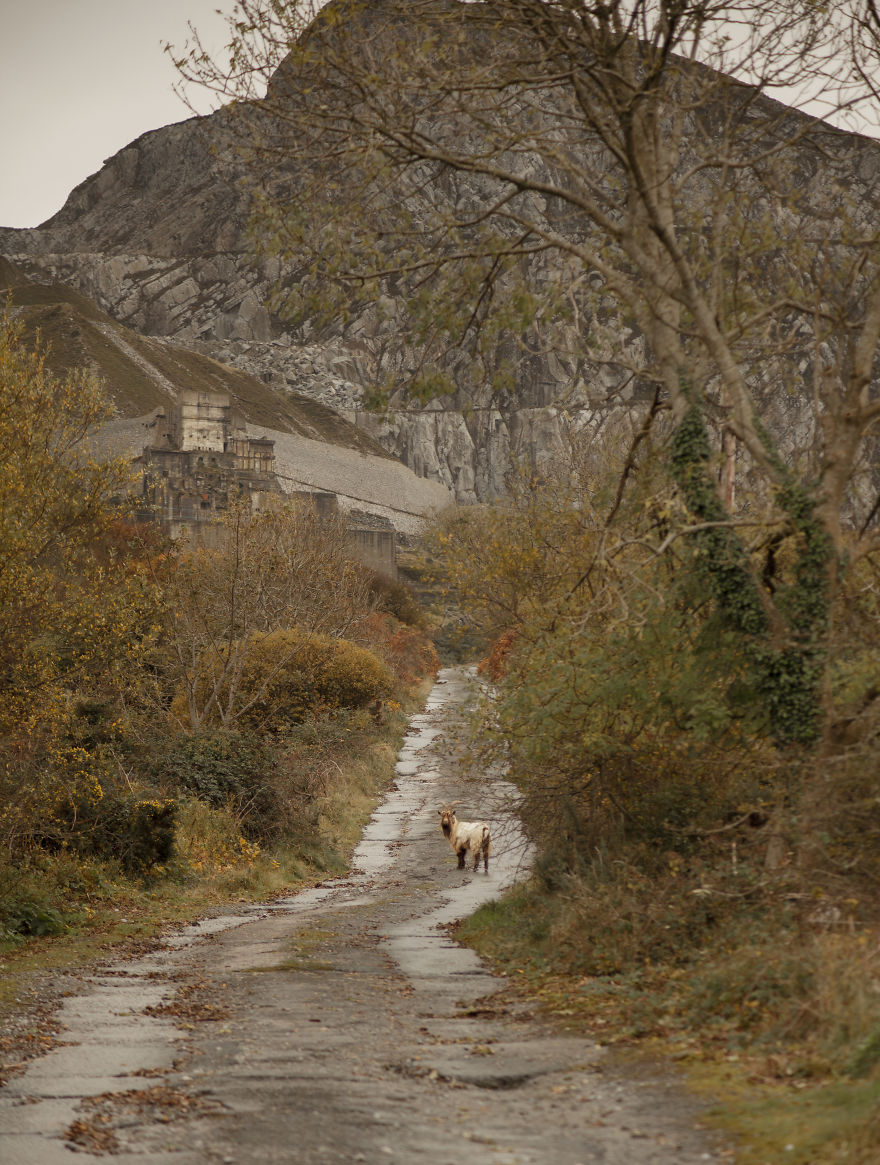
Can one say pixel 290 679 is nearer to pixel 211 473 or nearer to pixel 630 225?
pixel 630 225

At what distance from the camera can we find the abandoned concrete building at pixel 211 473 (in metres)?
85.1

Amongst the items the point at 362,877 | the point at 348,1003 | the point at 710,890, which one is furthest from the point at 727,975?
the point at 362,877

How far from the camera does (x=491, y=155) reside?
13.4 metres

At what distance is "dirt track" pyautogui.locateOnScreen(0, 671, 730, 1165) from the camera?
265 inches

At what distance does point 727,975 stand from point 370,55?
9.93m

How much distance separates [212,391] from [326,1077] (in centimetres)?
14609

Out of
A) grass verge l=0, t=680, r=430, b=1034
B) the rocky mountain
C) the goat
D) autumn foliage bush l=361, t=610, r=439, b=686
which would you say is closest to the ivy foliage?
grass verge l=0, t=680, r=430, b=1034

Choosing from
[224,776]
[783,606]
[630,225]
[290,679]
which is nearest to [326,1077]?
[783,606]

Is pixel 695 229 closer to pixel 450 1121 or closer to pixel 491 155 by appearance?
pixel 491 155

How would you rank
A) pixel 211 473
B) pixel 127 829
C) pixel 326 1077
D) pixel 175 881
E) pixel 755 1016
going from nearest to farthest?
1. pixel 326 1077
2. pixel 755 1016
3. pixel 127 829
4. pixel 175 881
5. pixel 211 473

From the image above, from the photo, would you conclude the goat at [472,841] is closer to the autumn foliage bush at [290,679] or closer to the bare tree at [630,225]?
the autumn foliage bush at [290,679]

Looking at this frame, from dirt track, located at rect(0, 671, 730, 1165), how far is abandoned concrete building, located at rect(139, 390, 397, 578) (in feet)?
200

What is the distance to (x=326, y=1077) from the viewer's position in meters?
8.36

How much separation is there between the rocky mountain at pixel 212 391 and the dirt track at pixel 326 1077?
110109 mm
